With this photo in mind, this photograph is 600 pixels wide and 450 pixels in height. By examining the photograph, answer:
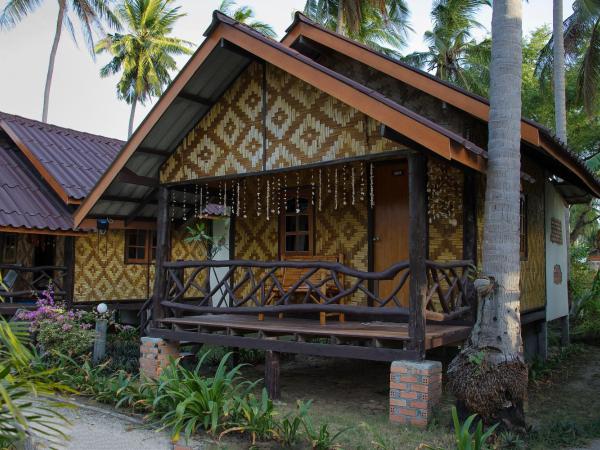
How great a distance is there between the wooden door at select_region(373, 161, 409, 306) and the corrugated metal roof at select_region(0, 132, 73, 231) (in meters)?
7.41

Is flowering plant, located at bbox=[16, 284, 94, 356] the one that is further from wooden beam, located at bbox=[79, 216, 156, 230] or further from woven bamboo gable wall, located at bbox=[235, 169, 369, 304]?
woven bamboo gable wall, located at bbox=[235, 169, 369, 304]

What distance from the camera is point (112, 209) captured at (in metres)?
11.2

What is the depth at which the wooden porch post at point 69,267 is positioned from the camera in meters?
13.9

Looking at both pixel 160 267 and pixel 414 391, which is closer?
pixel 414 391

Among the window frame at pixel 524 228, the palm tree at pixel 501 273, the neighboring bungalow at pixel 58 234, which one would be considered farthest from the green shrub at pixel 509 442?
the neighboring bungalow at pixel 58 234

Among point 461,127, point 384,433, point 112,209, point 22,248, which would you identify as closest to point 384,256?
point 461,127

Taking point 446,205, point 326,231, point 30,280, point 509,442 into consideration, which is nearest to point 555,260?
point 446,205

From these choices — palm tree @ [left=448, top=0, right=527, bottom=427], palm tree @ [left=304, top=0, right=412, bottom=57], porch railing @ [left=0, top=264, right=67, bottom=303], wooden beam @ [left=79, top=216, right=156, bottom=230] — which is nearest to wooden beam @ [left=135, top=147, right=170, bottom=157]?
wooden beam @ [left=79, top=216, right=156, bottom=230]

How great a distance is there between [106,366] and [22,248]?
734 cm

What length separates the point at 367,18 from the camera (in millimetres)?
23984

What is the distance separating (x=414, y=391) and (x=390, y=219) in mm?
3613

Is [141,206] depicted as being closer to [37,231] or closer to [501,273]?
[37,231]

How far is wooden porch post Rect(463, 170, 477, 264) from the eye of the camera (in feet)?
27.7

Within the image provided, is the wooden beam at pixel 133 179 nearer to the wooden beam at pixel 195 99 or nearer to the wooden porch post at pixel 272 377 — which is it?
the wooden beam at pixel 195 99
